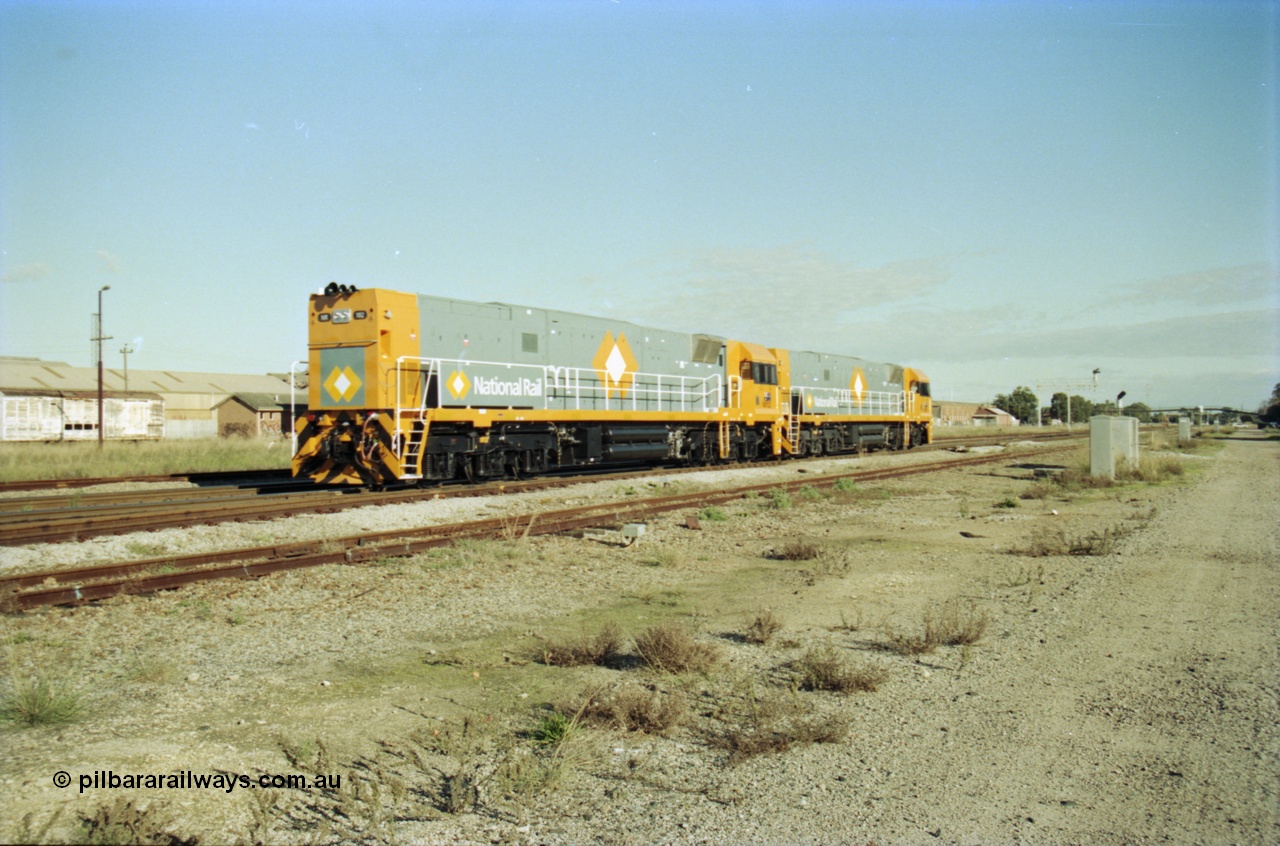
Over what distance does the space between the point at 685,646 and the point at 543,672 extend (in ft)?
3.13

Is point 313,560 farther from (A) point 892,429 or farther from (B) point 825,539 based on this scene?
(A) point 892,429

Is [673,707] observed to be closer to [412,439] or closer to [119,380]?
[412,439]

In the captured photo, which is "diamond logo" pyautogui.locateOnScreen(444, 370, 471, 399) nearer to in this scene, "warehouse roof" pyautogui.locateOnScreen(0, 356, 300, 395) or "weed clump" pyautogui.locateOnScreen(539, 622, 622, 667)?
"weed clump" pyautogui.locateOnScreen(539, 622, 622, 667)

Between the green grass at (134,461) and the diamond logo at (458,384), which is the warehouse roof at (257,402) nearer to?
the green grass at (134,461)

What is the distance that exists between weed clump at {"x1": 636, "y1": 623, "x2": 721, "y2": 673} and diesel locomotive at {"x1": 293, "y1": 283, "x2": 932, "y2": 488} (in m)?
9.58

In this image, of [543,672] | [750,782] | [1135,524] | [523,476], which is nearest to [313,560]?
[543,672]

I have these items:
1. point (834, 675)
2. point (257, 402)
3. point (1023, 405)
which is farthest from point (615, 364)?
point (1023, 405)

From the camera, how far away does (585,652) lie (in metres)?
5.62

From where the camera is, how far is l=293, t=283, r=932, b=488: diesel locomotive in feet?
48.0

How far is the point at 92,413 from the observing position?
46.3m

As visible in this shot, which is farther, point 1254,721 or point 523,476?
point 523,476

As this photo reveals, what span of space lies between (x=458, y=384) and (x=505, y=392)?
1.17 meters

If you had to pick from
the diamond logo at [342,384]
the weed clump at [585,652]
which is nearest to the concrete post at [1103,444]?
the diamond logo at [342,384]

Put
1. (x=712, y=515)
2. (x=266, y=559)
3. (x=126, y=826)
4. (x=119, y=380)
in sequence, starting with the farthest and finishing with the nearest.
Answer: (x=119, y=380) < (x=712, y=515) < (x=266, y=559) < (x=126, y=826)
